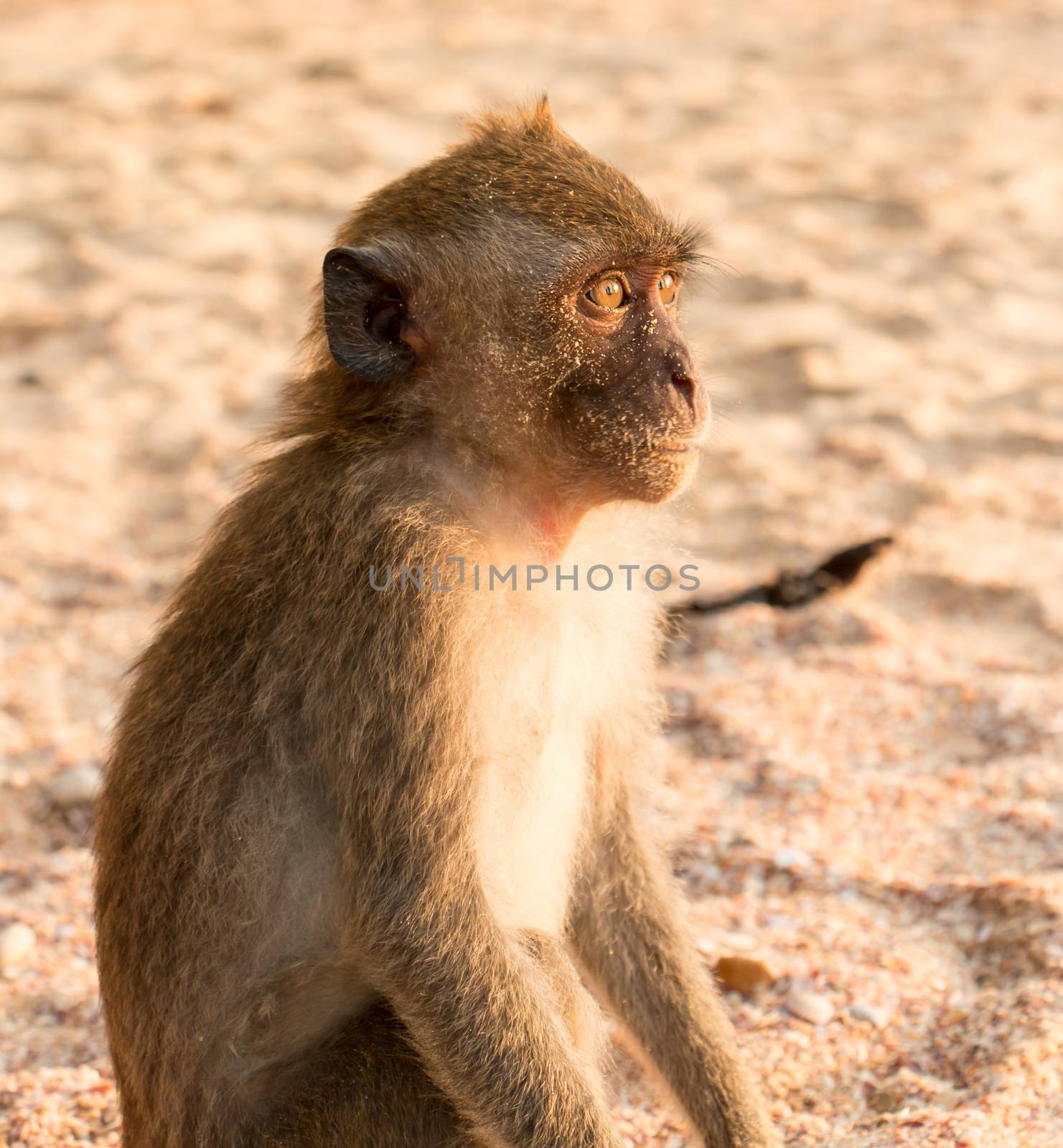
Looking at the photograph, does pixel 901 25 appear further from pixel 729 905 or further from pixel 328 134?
pixel 729 905

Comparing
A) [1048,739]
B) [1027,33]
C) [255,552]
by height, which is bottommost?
[1048,739]

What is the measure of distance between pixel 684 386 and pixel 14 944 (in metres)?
1.99

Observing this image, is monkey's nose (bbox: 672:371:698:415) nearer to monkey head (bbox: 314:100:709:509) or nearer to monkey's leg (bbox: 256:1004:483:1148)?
monkey head (bbox: 314:100:709:509)

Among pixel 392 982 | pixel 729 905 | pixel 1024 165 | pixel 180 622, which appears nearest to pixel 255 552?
pixel 180 622

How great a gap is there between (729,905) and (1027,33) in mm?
8152

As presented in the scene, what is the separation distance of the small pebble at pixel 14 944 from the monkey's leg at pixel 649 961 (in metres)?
1.30

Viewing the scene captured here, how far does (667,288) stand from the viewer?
285 cm

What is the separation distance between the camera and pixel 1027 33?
32.9ft

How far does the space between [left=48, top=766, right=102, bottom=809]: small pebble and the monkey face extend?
76.2 inches

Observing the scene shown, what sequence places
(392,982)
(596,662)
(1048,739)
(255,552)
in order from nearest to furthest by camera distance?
(392,982), (255,552), (596,662), (1048,739)

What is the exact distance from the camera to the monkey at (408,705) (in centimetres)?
237

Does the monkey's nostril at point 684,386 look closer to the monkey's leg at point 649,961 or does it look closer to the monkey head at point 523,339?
the monkey head at point 523,339

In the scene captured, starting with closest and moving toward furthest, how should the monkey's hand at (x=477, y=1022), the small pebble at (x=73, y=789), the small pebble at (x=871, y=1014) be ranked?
the monkey's hand at (x=477, y=1022)
the small pebble at (x=871, y=1014)
the small pebble at (x=73, y=789)

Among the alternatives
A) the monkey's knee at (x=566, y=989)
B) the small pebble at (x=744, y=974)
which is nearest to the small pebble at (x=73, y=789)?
the small pebble at (x=744, y=974)
